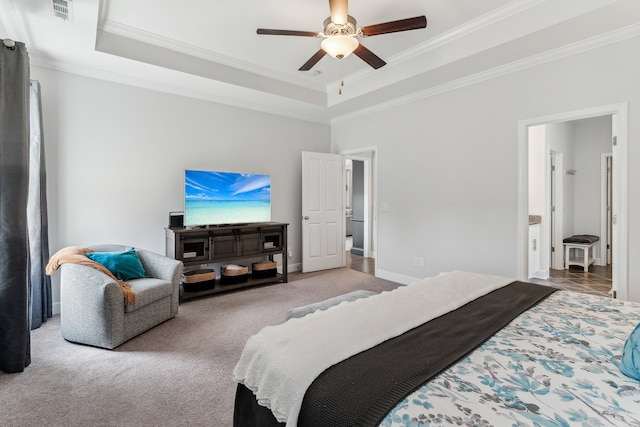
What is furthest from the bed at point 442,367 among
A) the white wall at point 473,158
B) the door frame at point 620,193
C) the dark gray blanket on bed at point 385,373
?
the white wall at point 473,158

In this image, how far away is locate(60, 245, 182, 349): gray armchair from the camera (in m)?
2.54

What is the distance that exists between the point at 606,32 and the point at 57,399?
498 centimetres

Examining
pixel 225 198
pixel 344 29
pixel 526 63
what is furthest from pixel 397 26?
pixel 225 198

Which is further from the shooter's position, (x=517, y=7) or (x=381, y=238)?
(x=381, y=238)

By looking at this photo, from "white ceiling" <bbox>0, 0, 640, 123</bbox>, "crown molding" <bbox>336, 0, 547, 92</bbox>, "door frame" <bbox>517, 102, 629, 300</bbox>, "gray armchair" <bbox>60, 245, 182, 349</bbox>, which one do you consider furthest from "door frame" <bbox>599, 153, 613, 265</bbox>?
"gray armchair" <bbox>60, 245, 182, 349</bbox>

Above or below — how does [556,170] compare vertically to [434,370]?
above

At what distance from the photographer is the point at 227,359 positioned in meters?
2.47

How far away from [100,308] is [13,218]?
0.87 m

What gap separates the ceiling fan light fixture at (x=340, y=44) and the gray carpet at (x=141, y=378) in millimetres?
2493

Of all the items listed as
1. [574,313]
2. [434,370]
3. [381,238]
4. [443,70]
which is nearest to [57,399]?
[434,370]

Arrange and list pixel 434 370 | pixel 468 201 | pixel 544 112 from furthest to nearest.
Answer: pixel 468 201 → pixel 544 112 → pixel 434 370

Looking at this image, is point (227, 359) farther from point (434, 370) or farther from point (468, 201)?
point (468, 201)

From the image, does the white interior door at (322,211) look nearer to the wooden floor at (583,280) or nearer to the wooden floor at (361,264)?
the wooden floor at (361,264)

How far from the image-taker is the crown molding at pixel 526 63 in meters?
2.79
